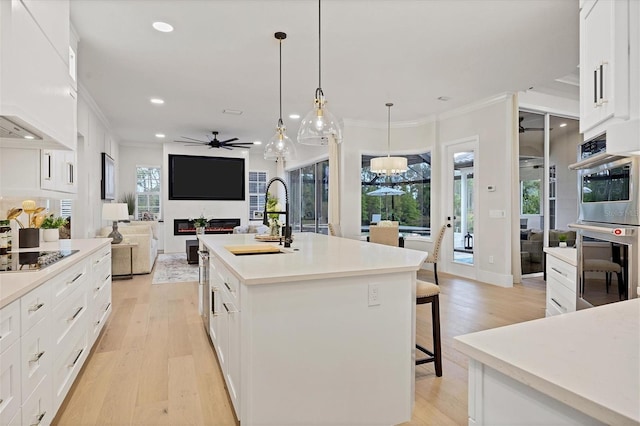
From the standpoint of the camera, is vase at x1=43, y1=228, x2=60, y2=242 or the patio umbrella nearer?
vase at x1=43, y1=228, x2=60, y2=242

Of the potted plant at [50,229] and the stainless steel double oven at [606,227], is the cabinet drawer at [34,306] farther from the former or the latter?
the stainless steel double oven at [606,227]

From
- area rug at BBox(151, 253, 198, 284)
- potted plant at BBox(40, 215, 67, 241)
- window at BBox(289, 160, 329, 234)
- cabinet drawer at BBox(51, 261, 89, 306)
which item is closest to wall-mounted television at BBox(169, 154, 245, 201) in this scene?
window at BBox(289, 160, 329, 234)

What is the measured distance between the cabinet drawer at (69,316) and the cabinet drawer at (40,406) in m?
0.24

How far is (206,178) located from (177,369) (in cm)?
728

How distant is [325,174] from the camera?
8.56m

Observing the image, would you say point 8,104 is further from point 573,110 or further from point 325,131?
point 573,110

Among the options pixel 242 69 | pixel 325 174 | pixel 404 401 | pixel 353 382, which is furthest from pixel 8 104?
pixel 325 174

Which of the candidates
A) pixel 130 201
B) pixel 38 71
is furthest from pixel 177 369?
pixel 130 201

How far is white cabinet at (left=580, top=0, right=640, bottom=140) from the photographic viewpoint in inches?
35.9

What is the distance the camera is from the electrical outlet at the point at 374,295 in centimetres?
185

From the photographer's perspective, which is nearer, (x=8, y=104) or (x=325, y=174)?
(x=8, y=104)

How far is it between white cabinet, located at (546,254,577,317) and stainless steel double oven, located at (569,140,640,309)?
0.14 meters

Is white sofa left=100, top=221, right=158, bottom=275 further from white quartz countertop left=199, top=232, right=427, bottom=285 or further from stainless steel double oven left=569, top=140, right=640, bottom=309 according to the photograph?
stainless steel double oven left=569, top=140, right=640, bottom=309

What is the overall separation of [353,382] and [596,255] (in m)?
1.49
